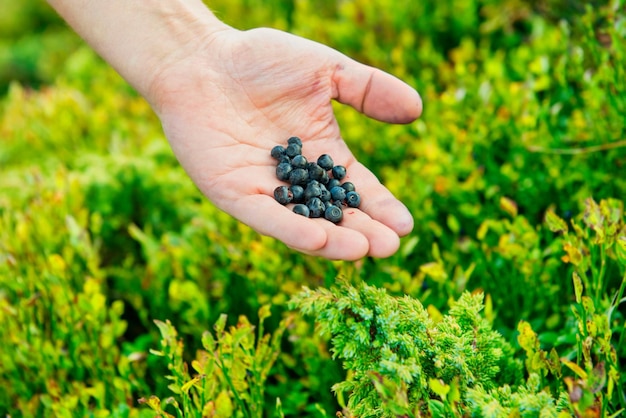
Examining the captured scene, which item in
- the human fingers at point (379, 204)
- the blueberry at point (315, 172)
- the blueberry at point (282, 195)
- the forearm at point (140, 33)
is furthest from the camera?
the forearm at point (140, 33)

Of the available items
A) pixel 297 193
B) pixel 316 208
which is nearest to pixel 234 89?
pixel 297 193

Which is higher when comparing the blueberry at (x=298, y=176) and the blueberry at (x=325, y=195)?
the blueberry at (x=298, y=176)

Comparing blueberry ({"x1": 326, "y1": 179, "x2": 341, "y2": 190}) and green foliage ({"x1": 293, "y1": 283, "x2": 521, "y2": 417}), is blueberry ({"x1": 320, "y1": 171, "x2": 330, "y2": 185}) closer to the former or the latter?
blueberry ({"x1": 326, "y1": 179, "x2": 341, "y2": 190})

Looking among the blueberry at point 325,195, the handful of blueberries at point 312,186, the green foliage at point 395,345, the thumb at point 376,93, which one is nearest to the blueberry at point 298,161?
the handful of blueberries at point 312,186

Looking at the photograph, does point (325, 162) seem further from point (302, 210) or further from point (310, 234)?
point (310, 234)

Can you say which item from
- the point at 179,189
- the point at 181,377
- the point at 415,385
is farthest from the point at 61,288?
the point at 415,385

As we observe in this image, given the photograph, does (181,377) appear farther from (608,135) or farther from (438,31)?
(438,31)

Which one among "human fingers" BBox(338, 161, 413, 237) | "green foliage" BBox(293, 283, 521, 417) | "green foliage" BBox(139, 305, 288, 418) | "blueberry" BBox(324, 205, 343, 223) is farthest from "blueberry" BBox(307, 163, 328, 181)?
"green foliage" BBox(293, 283, 521, 417)

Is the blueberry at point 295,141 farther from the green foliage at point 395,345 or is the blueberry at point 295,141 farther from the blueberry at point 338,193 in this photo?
the green foliage at point 395,345
